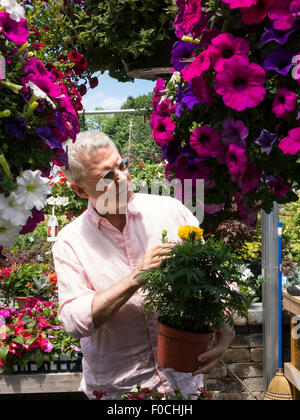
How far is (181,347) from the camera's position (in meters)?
1.38

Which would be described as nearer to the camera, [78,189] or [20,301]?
[78,189]

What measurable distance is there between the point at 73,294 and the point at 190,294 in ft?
1.67

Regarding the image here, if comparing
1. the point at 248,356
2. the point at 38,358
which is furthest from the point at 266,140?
the point at 248,356

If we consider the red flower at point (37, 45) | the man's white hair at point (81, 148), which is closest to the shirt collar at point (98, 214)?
the man's white hair at point (81, 148)

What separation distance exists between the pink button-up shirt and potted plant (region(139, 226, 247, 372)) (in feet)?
0.78

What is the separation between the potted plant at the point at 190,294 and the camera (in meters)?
1.25

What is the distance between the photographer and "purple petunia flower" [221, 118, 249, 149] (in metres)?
0.75

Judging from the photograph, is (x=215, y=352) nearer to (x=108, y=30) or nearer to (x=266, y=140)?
(x=266, y=140)

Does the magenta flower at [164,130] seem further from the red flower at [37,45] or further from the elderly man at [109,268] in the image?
the elderly man at [109,268]

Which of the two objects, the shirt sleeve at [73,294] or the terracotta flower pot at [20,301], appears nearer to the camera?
A: the shirt sleeve at [73,294]

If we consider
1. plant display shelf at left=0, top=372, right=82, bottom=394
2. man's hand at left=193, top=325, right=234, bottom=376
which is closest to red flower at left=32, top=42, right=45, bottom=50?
man's hand at left=193, top=325, right=234, bottom=376

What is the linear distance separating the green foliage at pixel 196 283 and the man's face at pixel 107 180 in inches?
16.7
